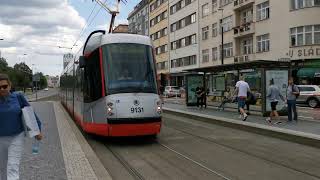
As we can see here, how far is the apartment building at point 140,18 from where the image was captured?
107812 millimetres

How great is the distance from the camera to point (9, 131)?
247 inches

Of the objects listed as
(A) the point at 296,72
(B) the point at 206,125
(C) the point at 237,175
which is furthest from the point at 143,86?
(A) the point at 296,72

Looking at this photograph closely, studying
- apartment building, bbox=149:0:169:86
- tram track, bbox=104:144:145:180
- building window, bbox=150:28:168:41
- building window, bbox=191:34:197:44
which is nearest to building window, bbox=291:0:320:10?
building window, bbox=191:34:197:44

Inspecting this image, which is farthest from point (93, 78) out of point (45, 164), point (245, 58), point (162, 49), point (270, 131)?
point (162, 49)

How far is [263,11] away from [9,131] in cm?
4948

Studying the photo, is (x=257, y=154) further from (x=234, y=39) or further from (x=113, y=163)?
(x=234, y=39)

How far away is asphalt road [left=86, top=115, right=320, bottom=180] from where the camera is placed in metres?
9.53

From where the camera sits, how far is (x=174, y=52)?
290 feet

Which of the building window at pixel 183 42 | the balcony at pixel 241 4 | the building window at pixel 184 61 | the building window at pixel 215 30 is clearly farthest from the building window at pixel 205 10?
the balcony at pixel 241 4

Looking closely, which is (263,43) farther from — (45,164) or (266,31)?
(45,164)

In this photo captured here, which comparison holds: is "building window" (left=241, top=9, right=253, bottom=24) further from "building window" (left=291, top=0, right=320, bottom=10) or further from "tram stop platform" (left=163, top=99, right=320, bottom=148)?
"tram stop platform" (left=163, top=99, right=320, bottom=148)

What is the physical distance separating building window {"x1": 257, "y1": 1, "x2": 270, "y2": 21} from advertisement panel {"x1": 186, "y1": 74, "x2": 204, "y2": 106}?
24733 mm

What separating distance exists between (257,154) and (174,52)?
7693cm

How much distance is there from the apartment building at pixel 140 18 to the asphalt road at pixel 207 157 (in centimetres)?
8782
